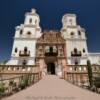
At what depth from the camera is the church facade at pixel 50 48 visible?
98.3 feet

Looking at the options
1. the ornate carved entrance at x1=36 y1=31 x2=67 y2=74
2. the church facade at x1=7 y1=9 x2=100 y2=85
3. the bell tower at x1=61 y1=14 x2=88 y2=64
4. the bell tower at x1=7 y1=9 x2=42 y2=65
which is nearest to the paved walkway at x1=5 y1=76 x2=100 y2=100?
the church facade at x1=7 y1=9 x2=100 y2=85

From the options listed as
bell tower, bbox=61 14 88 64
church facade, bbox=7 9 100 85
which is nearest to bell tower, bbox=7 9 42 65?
church facade, bbox=7 9 100 85

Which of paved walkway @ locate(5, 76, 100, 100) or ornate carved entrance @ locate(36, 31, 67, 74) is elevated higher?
ornate carved entrance @ locate(36, 31, 67, 74)

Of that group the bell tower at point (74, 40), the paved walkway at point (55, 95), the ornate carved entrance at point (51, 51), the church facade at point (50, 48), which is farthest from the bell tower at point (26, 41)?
the paved walkway at point (55, 95)

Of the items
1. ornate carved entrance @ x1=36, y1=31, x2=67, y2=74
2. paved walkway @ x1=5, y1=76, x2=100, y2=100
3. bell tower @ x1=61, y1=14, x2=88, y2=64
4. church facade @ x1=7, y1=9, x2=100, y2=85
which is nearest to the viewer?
paved walkway @ x1=5, y1=76, x2=100, y2=100

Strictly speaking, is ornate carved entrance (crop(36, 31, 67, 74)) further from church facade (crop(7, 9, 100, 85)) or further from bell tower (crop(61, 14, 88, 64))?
bell tower (crop(61, 14, 88, 64))

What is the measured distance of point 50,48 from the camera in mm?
31641

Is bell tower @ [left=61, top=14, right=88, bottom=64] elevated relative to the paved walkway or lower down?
elevated

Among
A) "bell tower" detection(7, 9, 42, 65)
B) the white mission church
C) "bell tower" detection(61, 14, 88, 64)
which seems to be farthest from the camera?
"bell tower" detection(61, 14, 88, 64)

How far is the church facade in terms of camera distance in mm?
29953

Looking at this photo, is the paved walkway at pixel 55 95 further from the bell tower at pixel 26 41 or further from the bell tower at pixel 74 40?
the bell tower at pixel 74 40

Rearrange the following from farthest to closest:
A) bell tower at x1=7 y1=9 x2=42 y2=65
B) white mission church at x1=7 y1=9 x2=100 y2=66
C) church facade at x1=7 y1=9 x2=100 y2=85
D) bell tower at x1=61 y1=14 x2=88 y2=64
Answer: bell tower at x1=61 y1=14 x2=88 y2=64 < white mission church at x1=7 y1=9 x2=100 y2=66 < bell tower at x1=7 y1=9 x2=42 y2=65 < church facade at x1=7 y1=9 x2=100 y2=85

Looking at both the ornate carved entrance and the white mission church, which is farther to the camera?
the white mission church

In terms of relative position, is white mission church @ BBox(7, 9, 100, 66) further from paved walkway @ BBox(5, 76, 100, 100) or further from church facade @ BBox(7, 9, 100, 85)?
paved walkway @ BBox(5, 76, 100, 100)
